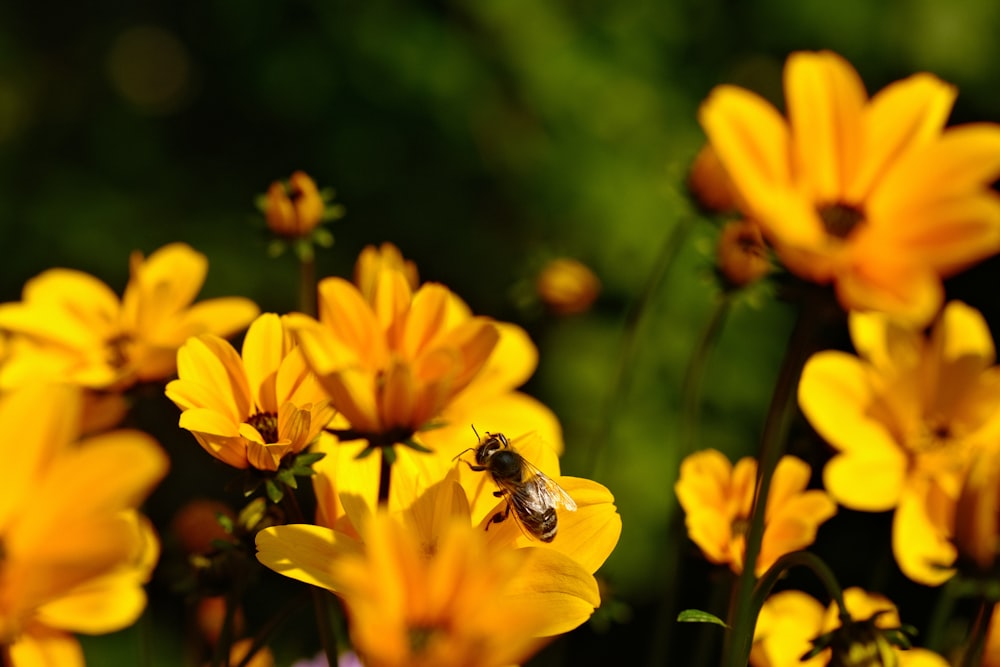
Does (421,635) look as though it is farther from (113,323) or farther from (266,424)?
(113,323)

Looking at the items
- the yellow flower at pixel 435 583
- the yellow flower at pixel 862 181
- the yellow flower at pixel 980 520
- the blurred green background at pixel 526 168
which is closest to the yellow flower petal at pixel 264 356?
the yellow flower at pixel 435 583

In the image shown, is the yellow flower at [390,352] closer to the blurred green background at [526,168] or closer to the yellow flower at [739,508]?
the yellow flower at [739,508]

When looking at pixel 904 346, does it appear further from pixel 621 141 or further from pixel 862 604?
pixel 621 141

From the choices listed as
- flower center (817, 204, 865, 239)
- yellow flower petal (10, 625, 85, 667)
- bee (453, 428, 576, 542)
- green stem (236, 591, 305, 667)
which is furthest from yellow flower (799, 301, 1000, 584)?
yellow flower petal (10, 625, 85, 667)

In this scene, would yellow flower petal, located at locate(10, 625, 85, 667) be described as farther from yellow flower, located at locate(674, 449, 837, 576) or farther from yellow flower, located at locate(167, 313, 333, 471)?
yellow flower, located at locate(674, 449, 837, 576)

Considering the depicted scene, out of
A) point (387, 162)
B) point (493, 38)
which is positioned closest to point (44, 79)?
point (387, 162)

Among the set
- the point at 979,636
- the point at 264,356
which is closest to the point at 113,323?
the point at 264,356
